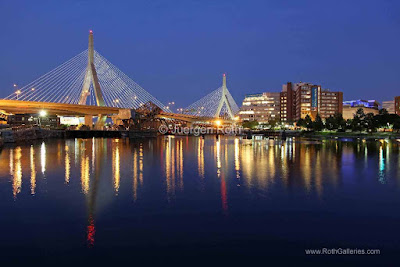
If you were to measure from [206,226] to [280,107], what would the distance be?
180853 millimetres

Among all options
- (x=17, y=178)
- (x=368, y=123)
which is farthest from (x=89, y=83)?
(x=368, y=123)

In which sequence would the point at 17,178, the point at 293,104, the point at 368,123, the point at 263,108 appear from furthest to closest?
the point at 263,108 < the point at 293,104 < the point at 368,123 < the point at 17,178

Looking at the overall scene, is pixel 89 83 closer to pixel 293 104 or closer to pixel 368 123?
pixel 368 123

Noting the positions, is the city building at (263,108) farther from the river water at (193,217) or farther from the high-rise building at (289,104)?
the river water at (193,217)

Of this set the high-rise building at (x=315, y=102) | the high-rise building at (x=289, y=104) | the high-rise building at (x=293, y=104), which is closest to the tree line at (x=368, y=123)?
the high-rise building at (x=315, y=102)

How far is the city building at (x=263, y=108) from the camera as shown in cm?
18438

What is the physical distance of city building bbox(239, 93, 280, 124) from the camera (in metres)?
184

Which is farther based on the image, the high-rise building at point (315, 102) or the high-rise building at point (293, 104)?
the high-rise building at point (293, 104)

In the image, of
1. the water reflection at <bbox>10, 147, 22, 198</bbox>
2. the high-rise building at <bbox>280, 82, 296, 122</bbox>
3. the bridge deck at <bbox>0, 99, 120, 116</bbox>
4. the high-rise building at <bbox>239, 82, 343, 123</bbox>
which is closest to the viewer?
the water reflection at <bbox>10, 147, 22, 198</bbox>

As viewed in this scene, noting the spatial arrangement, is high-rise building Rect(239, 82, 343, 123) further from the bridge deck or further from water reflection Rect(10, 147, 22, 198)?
water reflection Rect(10, 147, 22, 198)

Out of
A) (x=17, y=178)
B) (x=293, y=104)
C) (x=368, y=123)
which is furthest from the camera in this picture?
(x=293, y=104)

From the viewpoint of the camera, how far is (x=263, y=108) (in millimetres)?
186250

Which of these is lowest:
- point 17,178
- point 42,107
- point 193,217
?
point 193,217

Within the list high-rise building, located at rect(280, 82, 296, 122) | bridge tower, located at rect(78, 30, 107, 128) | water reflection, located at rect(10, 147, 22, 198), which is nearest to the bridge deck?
bridge tower, located at rect(78, 30, 107, 128)
